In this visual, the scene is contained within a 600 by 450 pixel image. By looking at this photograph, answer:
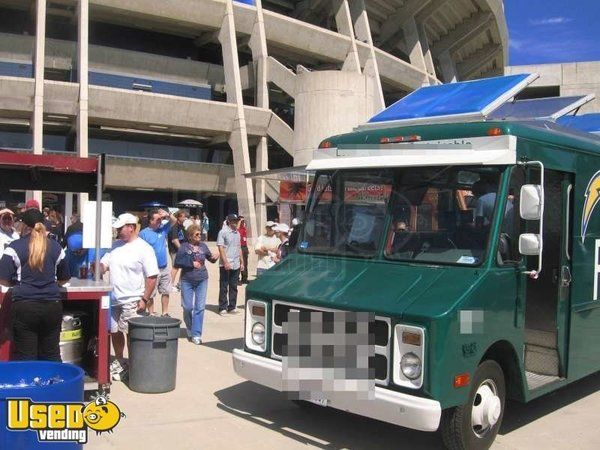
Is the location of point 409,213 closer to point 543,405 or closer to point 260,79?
point 543,405

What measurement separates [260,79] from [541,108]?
23.6 m

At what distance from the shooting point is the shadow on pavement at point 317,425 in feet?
16.5

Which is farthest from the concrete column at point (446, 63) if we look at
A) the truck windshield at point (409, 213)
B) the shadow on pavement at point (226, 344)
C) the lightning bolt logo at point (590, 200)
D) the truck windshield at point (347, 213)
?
the truck windshield at point (409, 213)

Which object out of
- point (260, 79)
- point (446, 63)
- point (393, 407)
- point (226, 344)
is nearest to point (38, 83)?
point (260, 79)

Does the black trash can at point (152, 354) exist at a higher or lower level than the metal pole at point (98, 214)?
lower

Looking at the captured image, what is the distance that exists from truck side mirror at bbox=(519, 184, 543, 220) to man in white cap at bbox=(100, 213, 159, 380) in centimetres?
402

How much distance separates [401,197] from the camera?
17.0 feet

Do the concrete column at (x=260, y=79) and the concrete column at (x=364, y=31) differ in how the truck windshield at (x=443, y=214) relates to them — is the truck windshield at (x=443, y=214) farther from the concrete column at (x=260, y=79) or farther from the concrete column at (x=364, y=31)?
the concrete column at (x=364, y=31)

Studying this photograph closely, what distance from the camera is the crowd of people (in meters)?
5.20

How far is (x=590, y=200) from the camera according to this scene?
611 centimetres

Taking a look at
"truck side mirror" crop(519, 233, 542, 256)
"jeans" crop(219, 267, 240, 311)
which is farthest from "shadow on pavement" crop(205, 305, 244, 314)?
"truck side mirror" crop(519, 233, 542, 256)

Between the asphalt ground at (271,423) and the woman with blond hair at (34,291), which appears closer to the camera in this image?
the asphalt ground at (271,423)

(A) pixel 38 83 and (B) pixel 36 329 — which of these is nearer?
A: (B) pixel 36 329

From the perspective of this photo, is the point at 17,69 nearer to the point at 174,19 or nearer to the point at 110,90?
the point at 110,90
